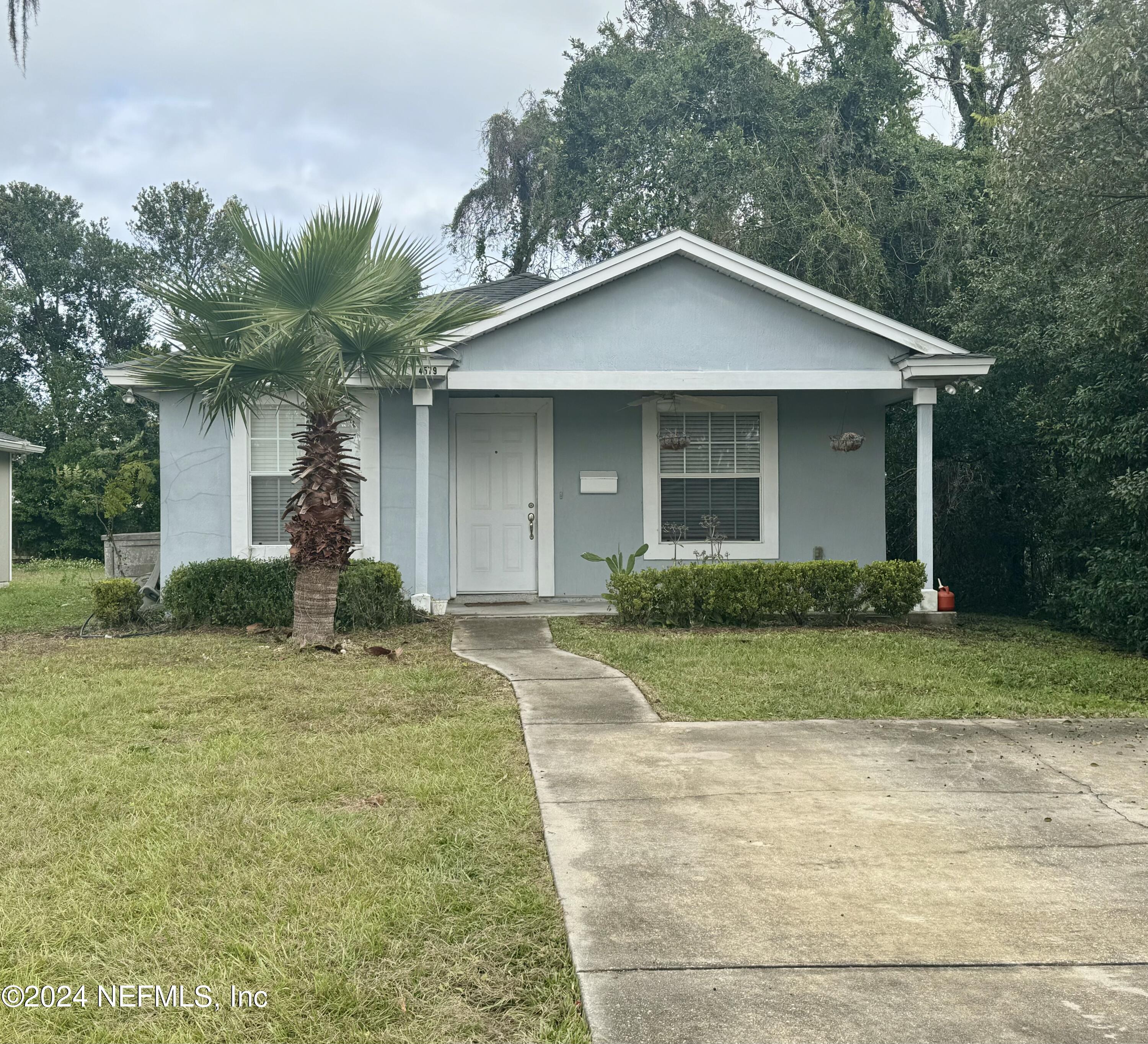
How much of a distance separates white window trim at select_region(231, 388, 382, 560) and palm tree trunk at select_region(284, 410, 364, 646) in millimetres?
2039

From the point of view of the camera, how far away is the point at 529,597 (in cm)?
1292

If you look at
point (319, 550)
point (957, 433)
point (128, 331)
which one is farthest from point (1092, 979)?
point (128, 331)

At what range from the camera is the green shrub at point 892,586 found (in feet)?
36.9

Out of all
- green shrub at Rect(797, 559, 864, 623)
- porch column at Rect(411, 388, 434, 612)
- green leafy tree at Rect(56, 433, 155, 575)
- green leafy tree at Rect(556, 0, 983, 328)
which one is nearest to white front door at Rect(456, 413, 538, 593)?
porch column at Rect(411, 388, 434, 612)

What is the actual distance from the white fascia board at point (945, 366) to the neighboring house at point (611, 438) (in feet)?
0.07

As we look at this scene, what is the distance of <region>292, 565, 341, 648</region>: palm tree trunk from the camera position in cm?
Answer: 980

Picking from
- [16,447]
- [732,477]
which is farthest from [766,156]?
[16,447]

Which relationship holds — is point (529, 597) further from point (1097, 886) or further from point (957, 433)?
point (1097, 886)

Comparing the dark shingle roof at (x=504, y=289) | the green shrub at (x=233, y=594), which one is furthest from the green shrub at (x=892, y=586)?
the green shrub at (x=233, y=594)

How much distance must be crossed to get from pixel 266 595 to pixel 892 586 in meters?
6.65

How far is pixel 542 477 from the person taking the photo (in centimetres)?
1284

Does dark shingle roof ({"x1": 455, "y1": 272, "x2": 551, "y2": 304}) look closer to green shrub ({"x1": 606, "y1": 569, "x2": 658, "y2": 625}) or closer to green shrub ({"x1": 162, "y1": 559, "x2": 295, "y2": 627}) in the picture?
green shrub ({"x1": 606, "y1": 569, "x2": 658, "y2": 625})

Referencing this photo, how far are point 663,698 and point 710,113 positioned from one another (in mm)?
20384

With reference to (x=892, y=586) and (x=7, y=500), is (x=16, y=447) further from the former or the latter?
(x=892, y=586)
